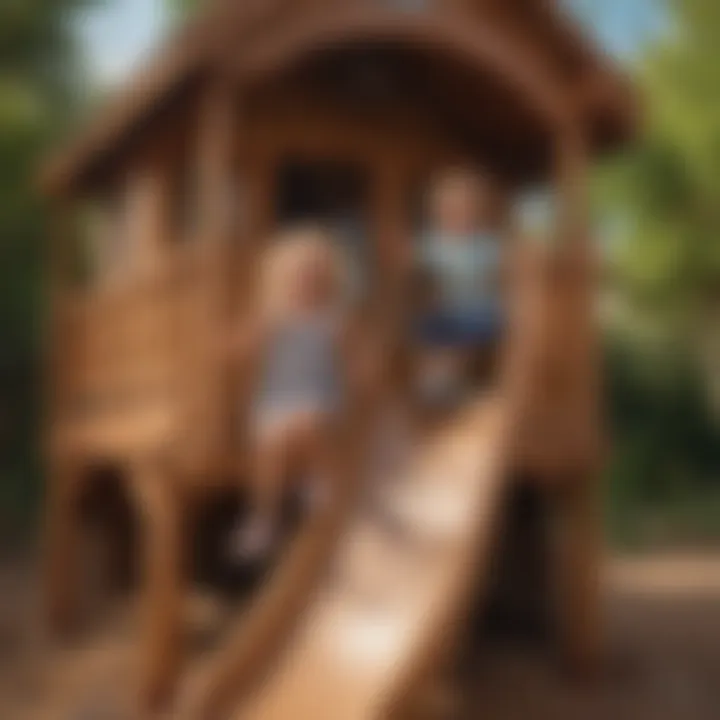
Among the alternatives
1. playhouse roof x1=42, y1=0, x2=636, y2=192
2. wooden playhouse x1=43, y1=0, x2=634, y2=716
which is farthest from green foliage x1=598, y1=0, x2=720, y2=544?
playhouse roof x1=42, y1=0, x2=636, y2=192

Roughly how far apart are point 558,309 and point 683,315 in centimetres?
283

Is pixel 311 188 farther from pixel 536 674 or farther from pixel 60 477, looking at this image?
pixel 536 674

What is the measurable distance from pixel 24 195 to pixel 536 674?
8.90 feet

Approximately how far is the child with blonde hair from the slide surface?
159 millimetres

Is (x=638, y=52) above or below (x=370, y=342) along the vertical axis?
above

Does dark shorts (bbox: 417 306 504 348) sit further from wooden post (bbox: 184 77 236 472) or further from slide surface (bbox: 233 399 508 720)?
wooden post (bbox: 184 77 236 472)

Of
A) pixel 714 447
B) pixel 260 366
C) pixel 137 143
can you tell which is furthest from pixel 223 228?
pixel 714 447

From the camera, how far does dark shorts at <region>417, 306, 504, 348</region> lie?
9.10 feet

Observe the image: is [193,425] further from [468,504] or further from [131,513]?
[131,513]

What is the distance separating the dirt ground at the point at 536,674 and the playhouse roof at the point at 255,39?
4.29ft

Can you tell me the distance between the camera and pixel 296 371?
7.29 ft

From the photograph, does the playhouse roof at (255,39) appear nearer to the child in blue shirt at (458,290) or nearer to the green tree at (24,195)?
the child in blue shirt at (458,290)

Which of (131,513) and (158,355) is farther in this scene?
(131,513)

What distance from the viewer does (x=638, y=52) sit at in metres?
5.14
